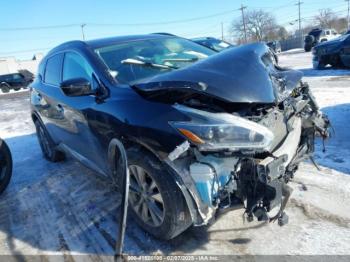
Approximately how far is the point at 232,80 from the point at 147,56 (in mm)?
1386

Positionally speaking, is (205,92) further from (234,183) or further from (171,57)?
(171,57)

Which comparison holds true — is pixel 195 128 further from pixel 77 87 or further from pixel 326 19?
pixel 326 19

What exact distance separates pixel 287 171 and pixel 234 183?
0.60m

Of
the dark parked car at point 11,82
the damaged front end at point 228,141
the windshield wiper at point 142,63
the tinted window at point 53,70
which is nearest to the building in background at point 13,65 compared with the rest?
the dark parked car at point 11,82

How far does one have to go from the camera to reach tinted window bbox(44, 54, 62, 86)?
438cm

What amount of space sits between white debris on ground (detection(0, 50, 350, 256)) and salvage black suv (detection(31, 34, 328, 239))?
338mm

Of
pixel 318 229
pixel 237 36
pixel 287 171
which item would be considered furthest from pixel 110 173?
pixel 237 36

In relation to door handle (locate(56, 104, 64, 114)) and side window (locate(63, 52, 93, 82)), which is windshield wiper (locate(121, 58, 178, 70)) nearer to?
side window (locate(63, 52, 93, 82))

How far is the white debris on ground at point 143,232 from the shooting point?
2674 millimetres

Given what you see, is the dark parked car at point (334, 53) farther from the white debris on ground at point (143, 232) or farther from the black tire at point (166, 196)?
the black tire at point (166, 196)

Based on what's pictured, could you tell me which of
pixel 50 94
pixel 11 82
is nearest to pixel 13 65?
pixel 11 82

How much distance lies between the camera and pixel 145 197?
279 centimetres

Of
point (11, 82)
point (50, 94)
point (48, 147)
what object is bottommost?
point (11, 82)

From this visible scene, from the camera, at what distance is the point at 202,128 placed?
7.47 feet
